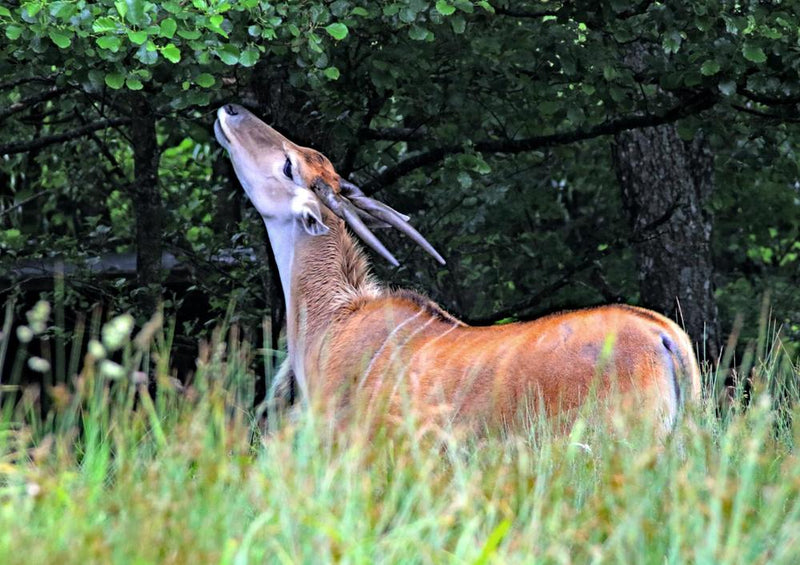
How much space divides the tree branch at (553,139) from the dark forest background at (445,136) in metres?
0.02

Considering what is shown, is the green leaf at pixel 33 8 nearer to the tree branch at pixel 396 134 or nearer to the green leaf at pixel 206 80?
the green leaf at pixel 206 80

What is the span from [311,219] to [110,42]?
1382 millimetres

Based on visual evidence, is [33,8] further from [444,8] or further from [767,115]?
[767,115]

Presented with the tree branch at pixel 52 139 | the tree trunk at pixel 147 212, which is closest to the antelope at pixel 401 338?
the tree trunk at pixel 147 212

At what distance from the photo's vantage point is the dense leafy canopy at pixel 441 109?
6.73 metres

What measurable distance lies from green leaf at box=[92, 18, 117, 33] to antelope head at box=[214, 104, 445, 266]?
3.79ft

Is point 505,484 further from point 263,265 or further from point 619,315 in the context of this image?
point 263,265

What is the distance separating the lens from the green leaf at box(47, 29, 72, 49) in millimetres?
6188

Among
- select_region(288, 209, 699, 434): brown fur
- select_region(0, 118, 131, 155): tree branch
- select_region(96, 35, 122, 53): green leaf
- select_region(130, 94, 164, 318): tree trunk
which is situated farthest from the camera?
select_region(0, 118, 131, 155): tree branch

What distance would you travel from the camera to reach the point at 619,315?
5.52 meters

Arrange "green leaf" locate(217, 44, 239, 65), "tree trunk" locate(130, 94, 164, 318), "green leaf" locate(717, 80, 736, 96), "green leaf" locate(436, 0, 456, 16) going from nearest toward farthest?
1. "green leaf" locate(217, 44, 239, 65)
2. "green leaf" locate(436, 0, 456, 16)
3. "green leaf" locate(717, 80, 736, 96)
4. "tree trunk" locate(130, 94, 164, 318)

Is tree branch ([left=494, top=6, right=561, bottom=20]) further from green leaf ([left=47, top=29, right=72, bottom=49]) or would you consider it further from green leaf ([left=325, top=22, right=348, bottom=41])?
green leaf ([left=47, top=29, right=72, bottom=49])

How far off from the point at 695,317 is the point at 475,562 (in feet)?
21.8

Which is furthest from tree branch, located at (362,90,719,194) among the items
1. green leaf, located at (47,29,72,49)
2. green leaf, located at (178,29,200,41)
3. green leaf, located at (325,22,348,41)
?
green leaf, located at (47,29,72,49)
